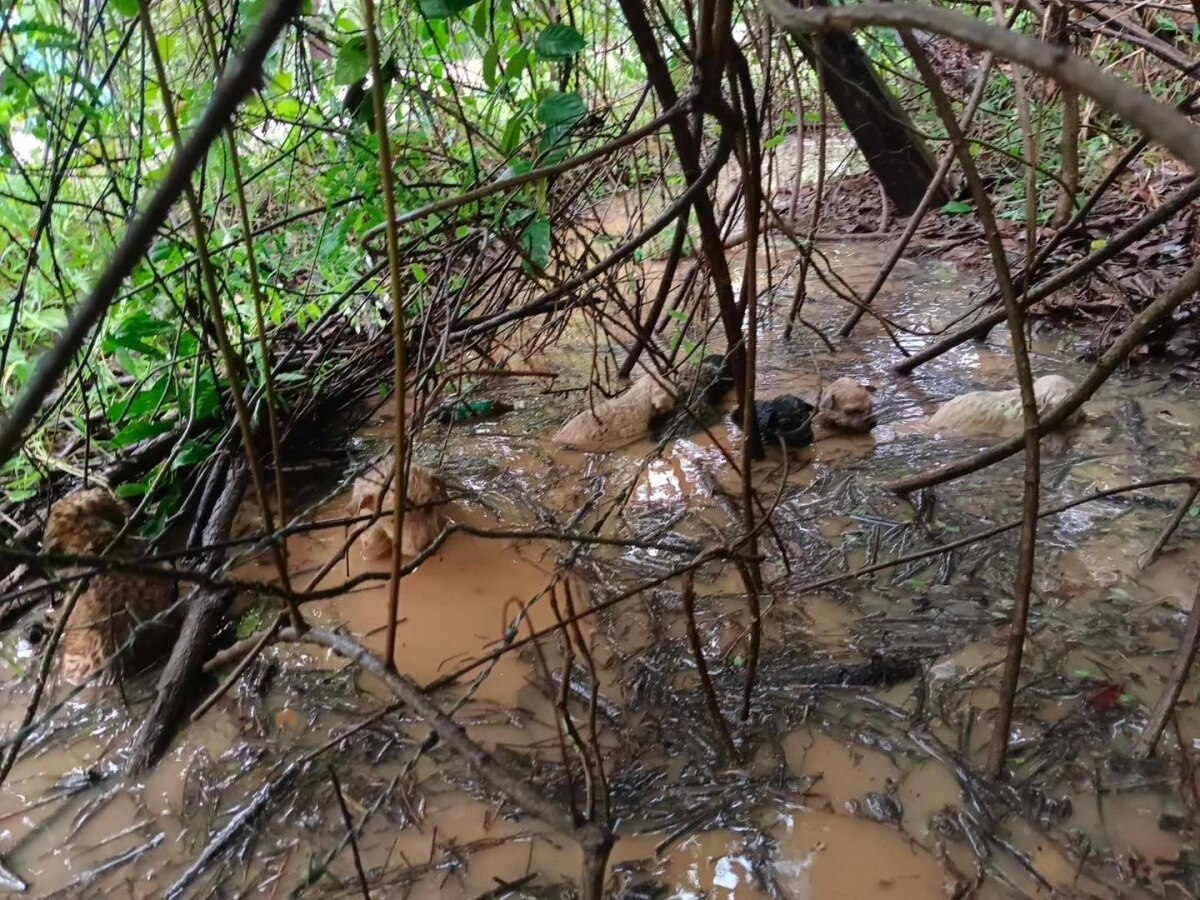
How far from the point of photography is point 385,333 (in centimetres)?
281

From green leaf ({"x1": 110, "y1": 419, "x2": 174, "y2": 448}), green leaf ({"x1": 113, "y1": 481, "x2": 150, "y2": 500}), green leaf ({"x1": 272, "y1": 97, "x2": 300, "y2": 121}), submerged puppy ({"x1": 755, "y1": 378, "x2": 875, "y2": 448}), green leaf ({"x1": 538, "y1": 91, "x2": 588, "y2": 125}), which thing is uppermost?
green leaf ({"x1": 272, "y1": 97, "x2": 300, "y2": 121})

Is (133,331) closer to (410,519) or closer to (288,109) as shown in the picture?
(288,109)

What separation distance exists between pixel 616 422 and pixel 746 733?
1418mm

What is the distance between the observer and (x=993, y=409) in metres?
2.56

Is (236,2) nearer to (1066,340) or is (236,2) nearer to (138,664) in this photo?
(138,664)

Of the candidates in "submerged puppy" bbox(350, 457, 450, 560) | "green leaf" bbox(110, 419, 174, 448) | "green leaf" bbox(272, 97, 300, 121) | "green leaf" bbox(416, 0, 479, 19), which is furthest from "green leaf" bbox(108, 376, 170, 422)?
"green leaf" bbox(416, 0, 479, 19)

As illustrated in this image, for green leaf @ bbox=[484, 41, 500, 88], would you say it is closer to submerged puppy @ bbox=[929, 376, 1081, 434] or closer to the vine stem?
the vine stem

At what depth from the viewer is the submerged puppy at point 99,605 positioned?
6.36 ft

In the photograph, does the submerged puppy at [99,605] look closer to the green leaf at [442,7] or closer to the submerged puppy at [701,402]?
the green leaf at [442,7]

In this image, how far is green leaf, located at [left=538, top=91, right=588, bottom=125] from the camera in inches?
71.4

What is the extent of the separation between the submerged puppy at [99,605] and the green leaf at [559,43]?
1.57m

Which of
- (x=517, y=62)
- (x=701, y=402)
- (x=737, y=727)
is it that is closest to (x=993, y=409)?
(x=701, y=402)

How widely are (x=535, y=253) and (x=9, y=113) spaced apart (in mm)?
1525

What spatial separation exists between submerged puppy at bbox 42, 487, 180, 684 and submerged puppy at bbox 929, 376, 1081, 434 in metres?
2.39
